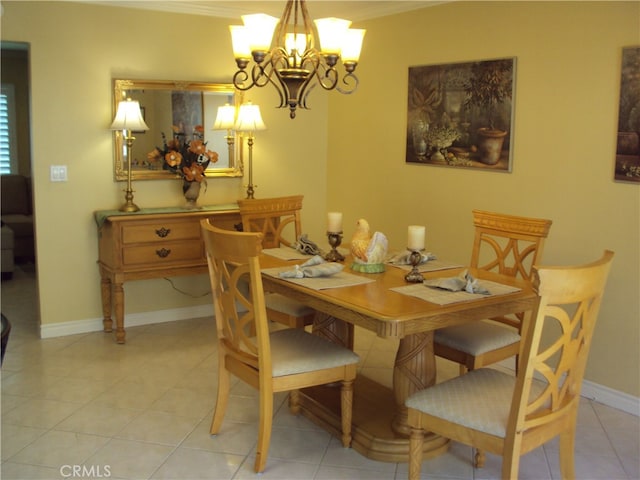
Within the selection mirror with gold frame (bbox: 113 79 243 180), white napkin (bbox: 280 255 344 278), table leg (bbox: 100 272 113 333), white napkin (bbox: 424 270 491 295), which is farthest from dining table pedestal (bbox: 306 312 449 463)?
mirror with gold frame (bbox: 113 79 243 180)

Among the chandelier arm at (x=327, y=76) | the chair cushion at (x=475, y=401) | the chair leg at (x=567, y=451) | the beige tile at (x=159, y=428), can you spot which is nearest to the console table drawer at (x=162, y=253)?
the beige tile at (x=159, y=428)

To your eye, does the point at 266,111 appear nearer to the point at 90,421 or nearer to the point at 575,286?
the point at 90,421

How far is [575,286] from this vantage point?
2.12 metres

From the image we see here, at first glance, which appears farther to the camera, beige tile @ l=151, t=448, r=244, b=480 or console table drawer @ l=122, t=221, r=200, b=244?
console table drawer @ l=122, t=221, r=200, b=244

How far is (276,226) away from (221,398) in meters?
1.47

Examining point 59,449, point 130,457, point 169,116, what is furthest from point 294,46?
point 59,449

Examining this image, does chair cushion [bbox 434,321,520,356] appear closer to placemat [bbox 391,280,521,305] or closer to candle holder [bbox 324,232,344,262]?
placemat [bbox 391,280,521,305]

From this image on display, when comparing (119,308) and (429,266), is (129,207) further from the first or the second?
(429,266)

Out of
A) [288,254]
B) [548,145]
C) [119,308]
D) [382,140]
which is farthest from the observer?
[382,140]

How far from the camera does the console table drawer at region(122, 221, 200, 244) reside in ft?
14.4

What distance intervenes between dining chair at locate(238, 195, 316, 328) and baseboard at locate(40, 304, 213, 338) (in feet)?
3.29

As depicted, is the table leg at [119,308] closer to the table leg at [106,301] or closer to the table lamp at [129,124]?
the table leg at [106,301]

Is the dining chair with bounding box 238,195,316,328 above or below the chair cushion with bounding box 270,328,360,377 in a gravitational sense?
above

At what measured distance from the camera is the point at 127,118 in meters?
4.44
